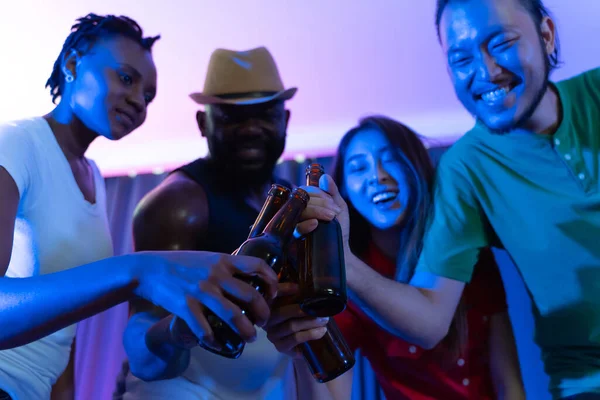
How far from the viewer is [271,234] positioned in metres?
0.56

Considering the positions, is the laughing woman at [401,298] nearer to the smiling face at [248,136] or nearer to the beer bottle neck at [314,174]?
the smiling face at [248,136]

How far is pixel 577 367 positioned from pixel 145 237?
31.1 inches

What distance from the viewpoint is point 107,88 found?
0.94 metres

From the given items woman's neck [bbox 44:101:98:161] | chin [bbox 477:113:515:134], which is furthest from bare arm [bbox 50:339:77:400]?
chin [bbox 477:113:515:134]

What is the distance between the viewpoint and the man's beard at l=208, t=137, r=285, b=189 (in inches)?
43.9

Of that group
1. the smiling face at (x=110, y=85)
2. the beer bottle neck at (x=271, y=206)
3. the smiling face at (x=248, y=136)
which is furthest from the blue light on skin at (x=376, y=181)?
the beer bottle neck at (x=271, y=206)

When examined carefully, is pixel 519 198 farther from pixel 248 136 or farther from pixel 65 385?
pixel 65 385

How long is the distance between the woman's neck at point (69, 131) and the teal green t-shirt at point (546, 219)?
68 centimetres

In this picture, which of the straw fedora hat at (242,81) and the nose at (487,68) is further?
the straw fedora hat at (242,81)

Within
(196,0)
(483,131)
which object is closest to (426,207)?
(483,131)

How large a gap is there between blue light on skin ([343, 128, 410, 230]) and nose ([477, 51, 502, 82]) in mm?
429

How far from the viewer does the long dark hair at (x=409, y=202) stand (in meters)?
1.21

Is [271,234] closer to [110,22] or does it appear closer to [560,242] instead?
[560,242]

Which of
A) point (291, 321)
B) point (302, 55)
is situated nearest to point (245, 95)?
point (291, 321)
